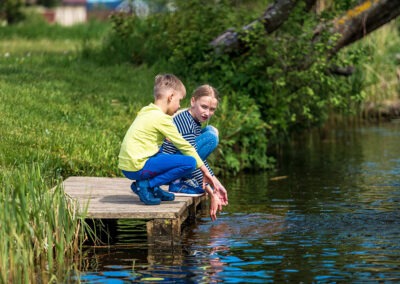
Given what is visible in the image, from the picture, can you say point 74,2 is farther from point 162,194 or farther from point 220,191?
point 220,191

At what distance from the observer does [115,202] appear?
10039 millimetres

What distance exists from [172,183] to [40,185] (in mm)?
2139

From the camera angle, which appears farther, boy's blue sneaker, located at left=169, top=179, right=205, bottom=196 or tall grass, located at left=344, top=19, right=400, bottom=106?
tall grass, located at left=344, top=19, right=400, bottom=106

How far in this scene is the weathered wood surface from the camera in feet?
30.8

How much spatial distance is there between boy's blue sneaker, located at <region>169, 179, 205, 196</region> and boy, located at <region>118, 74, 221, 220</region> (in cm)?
78

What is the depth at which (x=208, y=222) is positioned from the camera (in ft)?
36.0

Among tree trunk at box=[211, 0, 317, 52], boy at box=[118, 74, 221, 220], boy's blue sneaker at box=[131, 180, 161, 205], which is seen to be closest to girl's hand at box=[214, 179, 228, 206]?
boy at box=[118, 74, 221, 220]

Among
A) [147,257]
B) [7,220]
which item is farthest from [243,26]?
[7,220]

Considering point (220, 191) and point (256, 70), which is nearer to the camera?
point (220, 191)

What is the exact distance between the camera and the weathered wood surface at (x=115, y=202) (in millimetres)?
9375

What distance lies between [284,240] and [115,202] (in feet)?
5.53

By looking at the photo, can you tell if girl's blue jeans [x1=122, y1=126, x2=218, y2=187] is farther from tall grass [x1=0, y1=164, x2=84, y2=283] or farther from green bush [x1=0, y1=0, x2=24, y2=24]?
green bush [x1=0, y1=0, x2=24, y2=24]

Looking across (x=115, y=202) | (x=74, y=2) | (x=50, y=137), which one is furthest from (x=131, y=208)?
(x=74, y=2)

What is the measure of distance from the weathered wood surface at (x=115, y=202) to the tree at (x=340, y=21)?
20.0 feet
